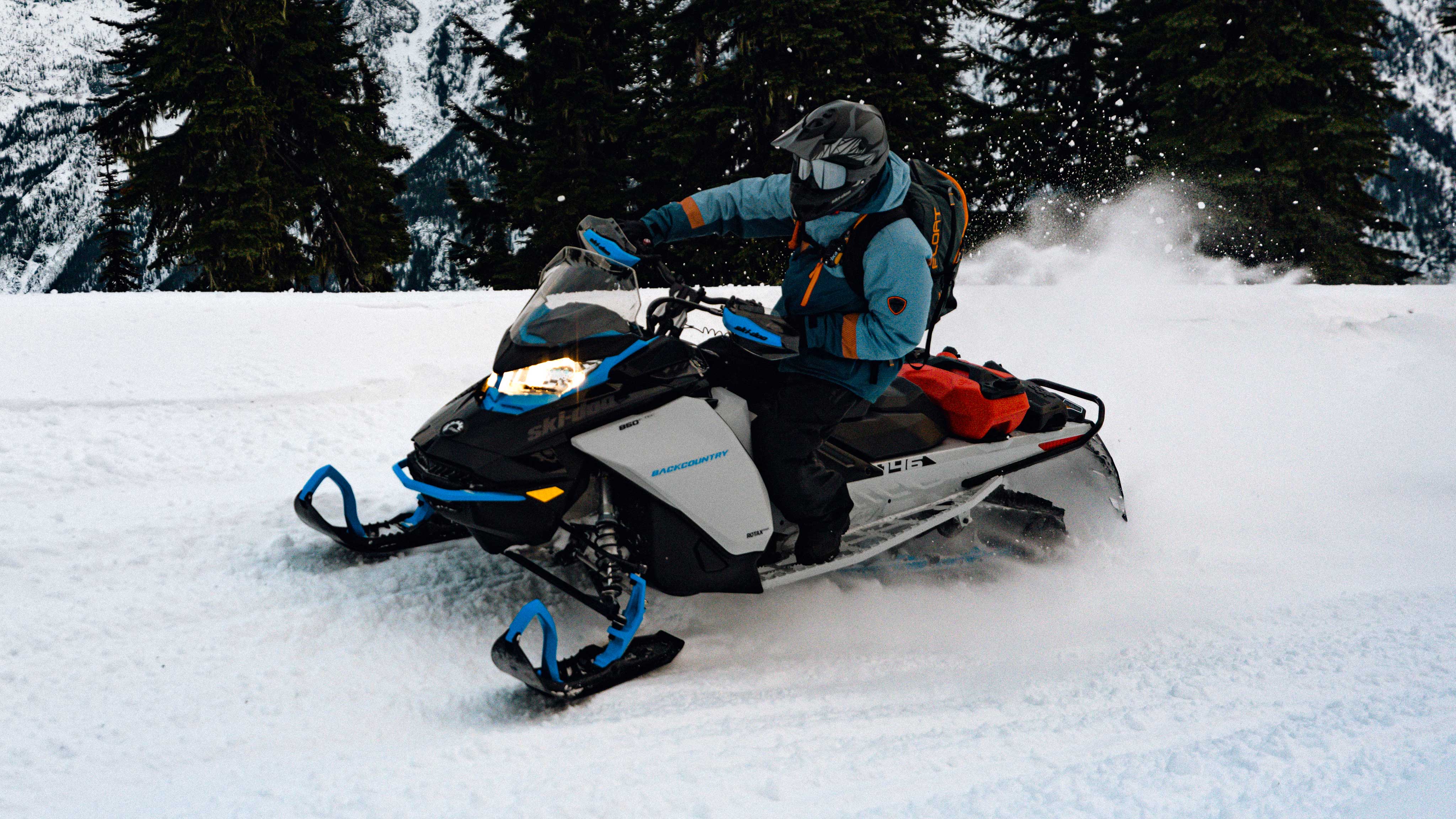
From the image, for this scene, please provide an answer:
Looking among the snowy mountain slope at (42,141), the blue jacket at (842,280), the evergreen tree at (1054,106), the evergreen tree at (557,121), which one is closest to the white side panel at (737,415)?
the blue jacket at (842,280)

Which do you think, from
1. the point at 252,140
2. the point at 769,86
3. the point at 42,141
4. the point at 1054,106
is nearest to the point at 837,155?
the point at 769,86

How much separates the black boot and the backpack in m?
0.84

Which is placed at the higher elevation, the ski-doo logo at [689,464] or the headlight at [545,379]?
the headlight at [545,379]

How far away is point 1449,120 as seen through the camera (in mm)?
58844

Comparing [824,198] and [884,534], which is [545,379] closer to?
[824,198]

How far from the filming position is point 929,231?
120 inches

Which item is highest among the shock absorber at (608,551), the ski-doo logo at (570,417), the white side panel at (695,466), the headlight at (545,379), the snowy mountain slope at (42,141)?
the snowy mountain slope at (42,141)

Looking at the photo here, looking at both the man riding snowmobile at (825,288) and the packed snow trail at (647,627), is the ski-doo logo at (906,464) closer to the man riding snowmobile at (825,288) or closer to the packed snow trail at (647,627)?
the man riding snowmobile at (825,288)

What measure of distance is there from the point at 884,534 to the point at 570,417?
1468 mm

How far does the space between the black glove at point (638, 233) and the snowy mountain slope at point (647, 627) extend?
1.37 metres

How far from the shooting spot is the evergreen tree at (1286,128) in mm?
16484

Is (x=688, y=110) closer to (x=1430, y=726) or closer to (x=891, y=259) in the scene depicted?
(x=891, y=259)

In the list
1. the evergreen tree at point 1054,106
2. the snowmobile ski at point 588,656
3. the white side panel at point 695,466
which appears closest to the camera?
the snowmobile ski at point 588,656

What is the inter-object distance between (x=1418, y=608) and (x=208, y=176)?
1898cm
